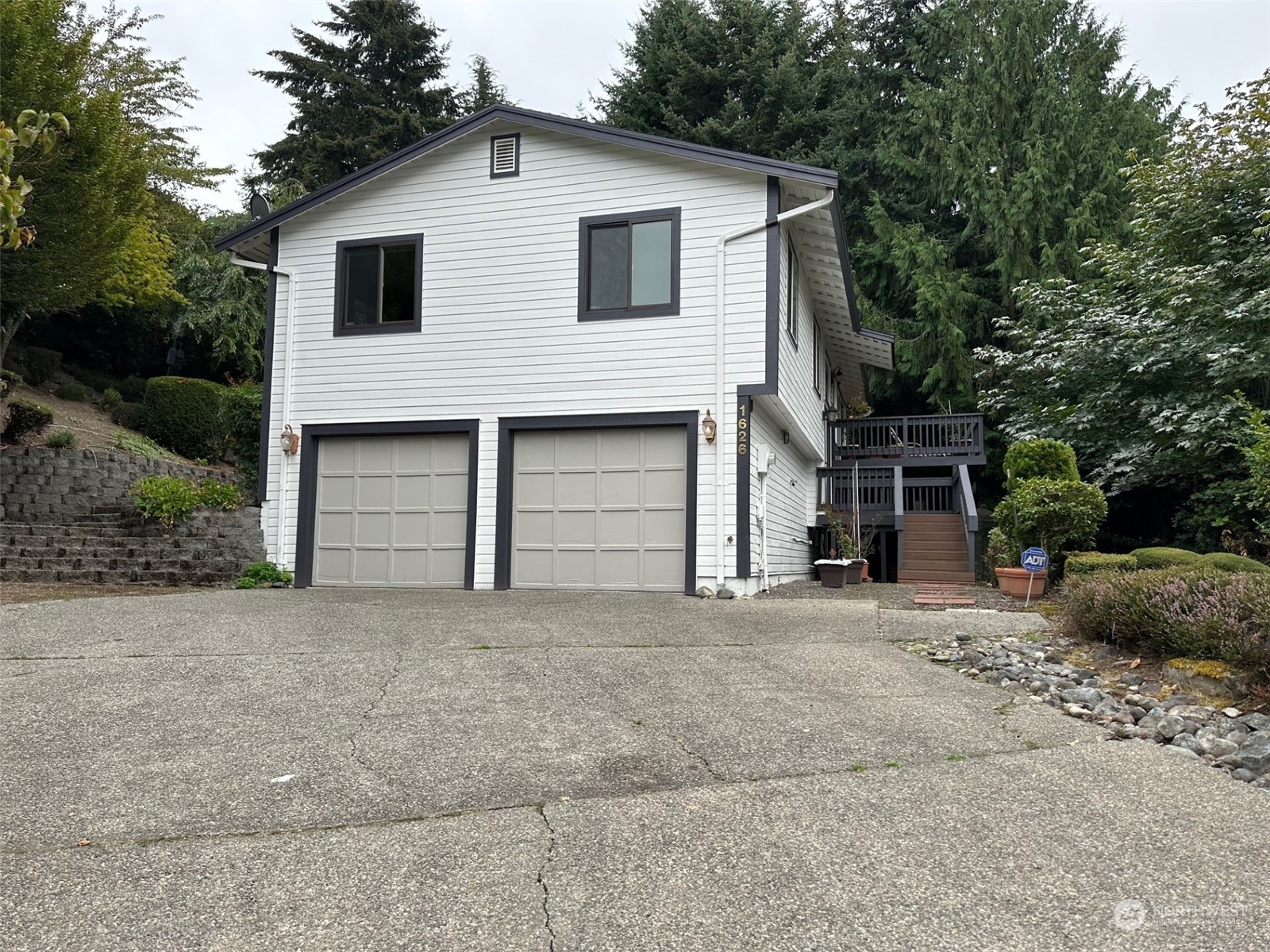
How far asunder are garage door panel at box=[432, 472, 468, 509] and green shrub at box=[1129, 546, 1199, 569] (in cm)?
755

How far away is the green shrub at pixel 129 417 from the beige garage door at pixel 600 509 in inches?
453

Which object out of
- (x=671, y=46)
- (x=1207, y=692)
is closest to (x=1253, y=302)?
(x=1207, y=692)

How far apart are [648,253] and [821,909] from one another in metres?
9.37

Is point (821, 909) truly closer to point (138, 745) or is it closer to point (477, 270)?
point (138, 745)

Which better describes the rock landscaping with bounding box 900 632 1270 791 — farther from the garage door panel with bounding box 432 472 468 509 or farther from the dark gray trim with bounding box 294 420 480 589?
the garage door panel with bounding box 432 472 468 509

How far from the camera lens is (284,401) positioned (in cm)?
1189

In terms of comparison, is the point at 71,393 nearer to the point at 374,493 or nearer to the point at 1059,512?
the point at 374,493

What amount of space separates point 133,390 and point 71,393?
6.26ft

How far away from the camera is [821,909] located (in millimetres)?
2516

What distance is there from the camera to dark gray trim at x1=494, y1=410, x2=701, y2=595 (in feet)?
34.3

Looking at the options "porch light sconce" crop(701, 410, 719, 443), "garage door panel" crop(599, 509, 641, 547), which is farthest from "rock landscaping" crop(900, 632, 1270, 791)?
"garage door panel" crop(599, 509, 641, 547)

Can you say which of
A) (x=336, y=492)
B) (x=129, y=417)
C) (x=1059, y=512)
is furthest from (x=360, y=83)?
(x=1059, y=512)

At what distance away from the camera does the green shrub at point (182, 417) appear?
18.2m

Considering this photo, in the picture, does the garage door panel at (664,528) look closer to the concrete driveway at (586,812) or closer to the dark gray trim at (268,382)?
the concrete driveway at (586,812)
